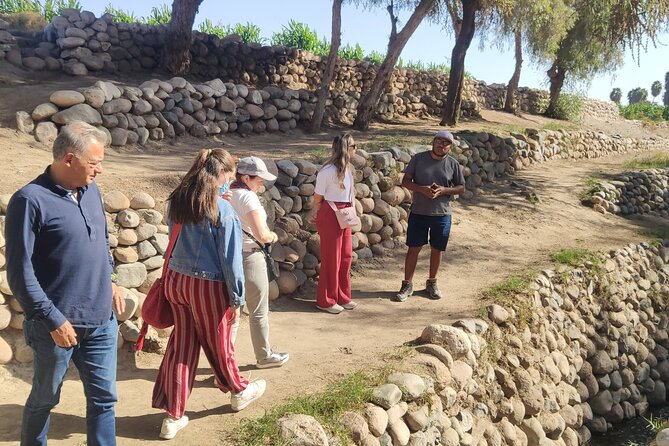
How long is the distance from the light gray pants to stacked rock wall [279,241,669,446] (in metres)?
0.99

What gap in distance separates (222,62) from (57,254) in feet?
41.4

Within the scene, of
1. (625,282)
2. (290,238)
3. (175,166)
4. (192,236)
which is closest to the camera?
(192,236)

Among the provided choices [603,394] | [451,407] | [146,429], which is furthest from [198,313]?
[603,394]

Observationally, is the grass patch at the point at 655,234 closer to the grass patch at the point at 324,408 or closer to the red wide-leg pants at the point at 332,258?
the red wide-leg pants at the point at 332,258

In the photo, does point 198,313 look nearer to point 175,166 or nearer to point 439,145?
point 439,145

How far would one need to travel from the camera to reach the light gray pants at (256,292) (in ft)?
15.6

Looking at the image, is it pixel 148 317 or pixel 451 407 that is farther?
pixel 451 407

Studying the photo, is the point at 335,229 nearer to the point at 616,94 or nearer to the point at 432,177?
the point at 432,177

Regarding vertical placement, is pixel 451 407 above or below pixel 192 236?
below

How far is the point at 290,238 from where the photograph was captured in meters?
7.35

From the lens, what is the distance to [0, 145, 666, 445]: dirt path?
14.0ft

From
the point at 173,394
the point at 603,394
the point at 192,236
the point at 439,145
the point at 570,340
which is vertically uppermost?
the point at 439,145

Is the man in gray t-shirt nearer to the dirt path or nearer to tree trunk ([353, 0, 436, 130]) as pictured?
the dirt path

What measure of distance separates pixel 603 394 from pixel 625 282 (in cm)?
222
